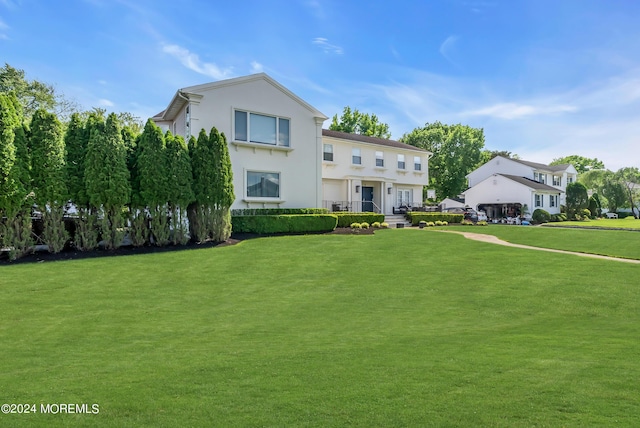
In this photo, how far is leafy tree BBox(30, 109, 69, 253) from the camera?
37.1 feet

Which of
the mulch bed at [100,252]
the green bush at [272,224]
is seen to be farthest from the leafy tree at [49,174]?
the green bush at [272,224]

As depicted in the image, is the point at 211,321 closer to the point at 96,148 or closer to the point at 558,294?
the point at 558,294

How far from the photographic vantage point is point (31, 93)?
33062 mm

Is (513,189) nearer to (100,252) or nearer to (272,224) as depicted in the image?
(272,224)

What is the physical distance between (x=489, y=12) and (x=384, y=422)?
1769 cm

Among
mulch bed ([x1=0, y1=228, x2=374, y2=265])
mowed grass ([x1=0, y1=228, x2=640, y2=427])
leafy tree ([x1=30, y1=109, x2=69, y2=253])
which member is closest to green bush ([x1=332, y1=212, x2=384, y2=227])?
mulch bed ([x1=0, y1=228, x2=374, y2=265])

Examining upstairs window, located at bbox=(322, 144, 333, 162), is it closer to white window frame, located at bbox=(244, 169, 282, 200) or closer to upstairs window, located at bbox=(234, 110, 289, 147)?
upstairs window, located at bbox=(234, 110, 289, 147)

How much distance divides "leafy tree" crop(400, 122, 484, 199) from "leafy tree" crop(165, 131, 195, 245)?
1779 inches

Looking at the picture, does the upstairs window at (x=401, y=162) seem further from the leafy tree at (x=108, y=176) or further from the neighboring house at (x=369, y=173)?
the leafy tree at (x=108, y=176)

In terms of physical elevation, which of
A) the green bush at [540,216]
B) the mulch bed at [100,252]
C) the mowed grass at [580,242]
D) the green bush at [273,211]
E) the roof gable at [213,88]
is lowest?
the mowed grass at [580,242]

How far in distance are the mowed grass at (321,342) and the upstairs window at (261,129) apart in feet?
32.4

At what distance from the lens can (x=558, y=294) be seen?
8617 millimetres

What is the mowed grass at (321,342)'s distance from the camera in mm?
3221

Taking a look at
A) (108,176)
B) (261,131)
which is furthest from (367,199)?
(108,176)
